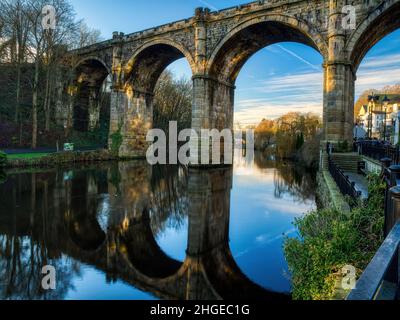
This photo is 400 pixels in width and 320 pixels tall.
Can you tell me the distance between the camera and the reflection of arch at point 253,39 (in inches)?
706

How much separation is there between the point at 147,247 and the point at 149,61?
78.3ft

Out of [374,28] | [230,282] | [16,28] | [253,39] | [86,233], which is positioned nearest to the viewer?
[230,282]

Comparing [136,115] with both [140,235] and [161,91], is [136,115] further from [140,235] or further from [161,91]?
[140,235]

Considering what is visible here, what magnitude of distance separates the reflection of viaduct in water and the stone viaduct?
10.5 meters

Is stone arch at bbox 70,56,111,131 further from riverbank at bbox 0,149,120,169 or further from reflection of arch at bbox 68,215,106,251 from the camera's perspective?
reflection of arch at bbox 68,215,106,251

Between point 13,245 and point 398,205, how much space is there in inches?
283

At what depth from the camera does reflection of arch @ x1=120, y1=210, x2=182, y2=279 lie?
5965 mm

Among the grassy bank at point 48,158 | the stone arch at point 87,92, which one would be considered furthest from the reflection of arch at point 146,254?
the stone arch at point 87,92


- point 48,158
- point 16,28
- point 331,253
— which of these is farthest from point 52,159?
point 331,253

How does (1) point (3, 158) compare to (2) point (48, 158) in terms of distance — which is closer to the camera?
(1) point (3, 158)

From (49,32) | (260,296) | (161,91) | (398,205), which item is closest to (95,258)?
(260,296)

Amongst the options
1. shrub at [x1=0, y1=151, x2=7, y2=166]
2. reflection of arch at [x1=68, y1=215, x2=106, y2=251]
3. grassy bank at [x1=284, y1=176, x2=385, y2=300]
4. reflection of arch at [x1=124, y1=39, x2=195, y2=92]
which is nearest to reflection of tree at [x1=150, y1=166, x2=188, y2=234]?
reflection of arch at [x1=68, y1=215, x2=106, y2=251]

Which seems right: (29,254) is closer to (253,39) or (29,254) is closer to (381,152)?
(381,152)

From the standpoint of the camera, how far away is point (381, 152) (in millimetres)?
12047
